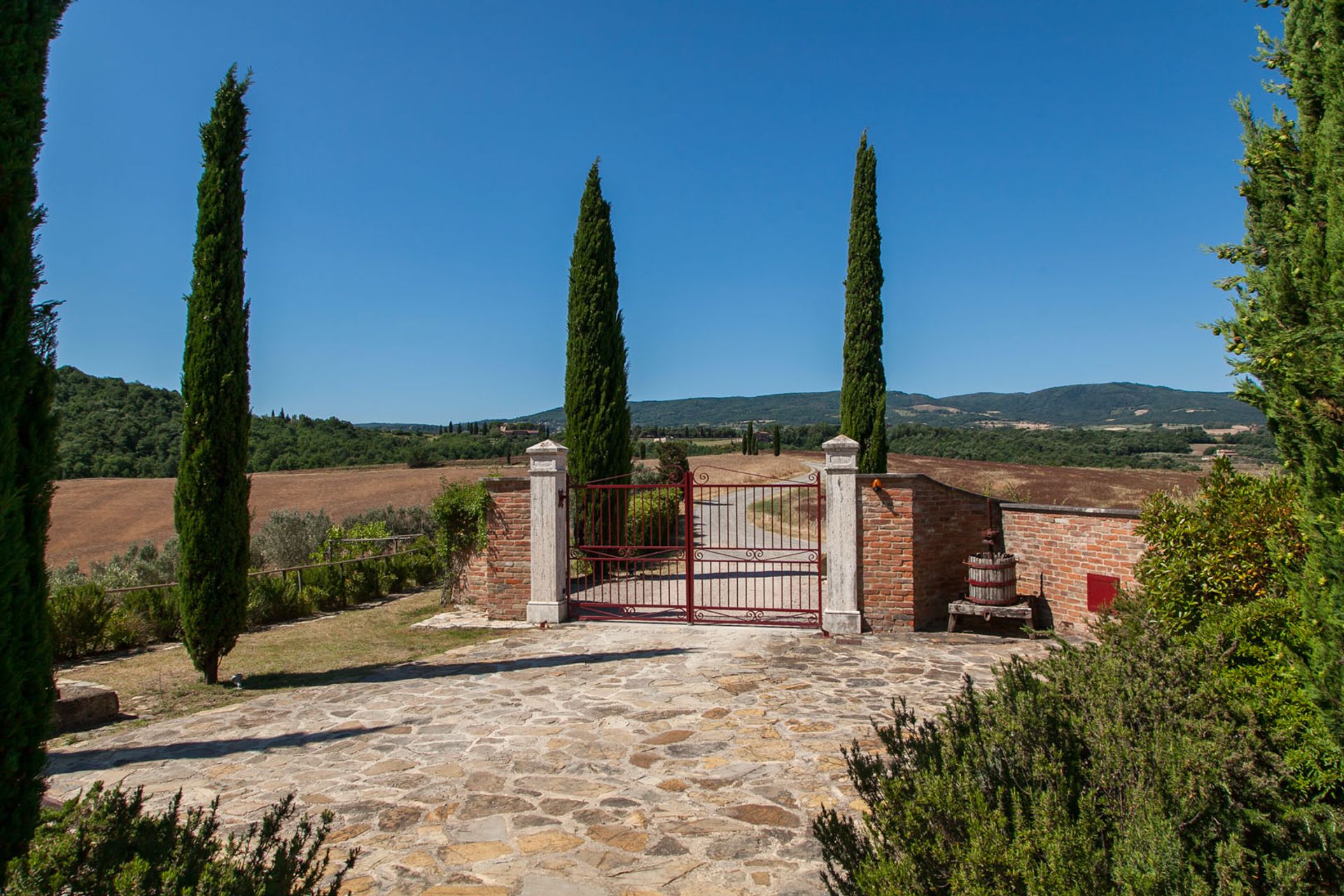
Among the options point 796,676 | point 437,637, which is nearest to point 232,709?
point 437,637

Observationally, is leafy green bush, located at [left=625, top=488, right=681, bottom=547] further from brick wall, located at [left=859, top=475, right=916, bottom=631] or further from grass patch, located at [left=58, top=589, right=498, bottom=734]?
brick wall, located at [left=859, top=475, right=916, bottom=631]

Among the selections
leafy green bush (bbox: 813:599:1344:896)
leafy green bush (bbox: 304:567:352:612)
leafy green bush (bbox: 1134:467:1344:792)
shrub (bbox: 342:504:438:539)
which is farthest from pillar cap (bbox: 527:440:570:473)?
shrub (bbox: 342:504:438:539)

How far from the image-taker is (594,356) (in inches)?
610

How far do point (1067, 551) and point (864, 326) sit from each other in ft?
Answer: 26.0

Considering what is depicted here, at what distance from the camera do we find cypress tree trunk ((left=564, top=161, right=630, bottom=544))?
50.5 ft

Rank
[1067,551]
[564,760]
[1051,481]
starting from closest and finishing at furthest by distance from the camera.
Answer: [564,760]
[1067,551]
[1051,481]

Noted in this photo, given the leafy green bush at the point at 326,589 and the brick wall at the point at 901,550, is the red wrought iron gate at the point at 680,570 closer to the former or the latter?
the brick wall at the point at 901,550

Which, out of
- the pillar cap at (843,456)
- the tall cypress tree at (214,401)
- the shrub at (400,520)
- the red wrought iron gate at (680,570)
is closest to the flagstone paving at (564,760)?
the tall cypress tree at (214,401)

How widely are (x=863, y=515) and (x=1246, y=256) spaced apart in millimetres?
6123

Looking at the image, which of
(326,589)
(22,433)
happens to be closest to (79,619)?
(326,589)

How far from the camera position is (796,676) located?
7.38 m

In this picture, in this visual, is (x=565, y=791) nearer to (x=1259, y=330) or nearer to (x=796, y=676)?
(x=796, y=676)

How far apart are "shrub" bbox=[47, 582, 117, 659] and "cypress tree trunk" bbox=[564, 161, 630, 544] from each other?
8.19 metres

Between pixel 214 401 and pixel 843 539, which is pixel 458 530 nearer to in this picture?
pixel 214 401
